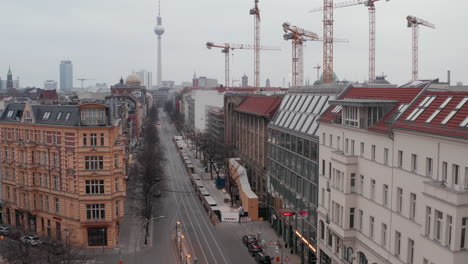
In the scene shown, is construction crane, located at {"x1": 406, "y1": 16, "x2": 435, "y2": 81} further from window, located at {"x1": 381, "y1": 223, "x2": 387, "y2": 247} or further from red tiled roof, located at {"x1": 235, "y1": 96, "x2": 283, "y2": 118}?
window, located at {"x1": 381, "y1": 223, "x2": 387, "y2": 247}

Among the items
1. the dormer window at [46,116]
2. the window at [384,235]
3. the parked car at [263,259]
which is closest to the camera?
the window at [384,235]

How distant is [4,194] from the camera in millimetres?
73625

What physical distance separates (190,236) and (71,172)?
18.4 meters

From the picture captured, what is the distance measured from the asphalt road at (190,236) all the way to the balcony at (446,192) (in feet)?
105

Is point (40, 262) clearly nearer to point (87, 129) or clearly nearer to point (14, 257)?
point (14, 257)

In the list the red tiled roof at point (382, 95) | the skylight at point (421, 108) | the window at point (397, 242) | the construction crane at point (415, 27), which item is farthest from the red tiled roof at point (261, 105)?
the construction crane at point (415, 27)

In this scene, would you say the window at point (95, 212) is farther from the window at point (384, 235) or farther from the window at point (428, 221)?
the window at point (428, 221)

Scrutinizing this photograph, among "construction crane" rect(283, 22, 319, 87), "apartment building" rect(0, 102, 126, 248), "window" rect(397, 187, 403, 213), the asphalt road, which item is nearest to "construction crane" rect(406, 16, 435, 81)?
"construction crane" rect(283, 22, 319, 87)

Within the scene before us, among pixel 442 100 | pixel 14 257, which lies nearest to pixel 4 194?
pixel 14 257

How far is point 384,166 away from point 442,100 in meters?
6.60

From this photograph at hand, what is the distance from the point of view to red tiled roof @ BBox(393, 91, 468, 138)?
2886cm

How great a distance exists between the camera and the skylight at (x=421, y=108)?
110ft

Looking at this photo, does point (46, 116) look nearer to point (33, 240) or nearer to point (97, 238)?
point (33, 240)

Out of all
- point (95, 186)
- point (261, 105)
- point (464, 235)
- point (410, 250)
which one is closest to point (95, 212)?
point (95, 186)
